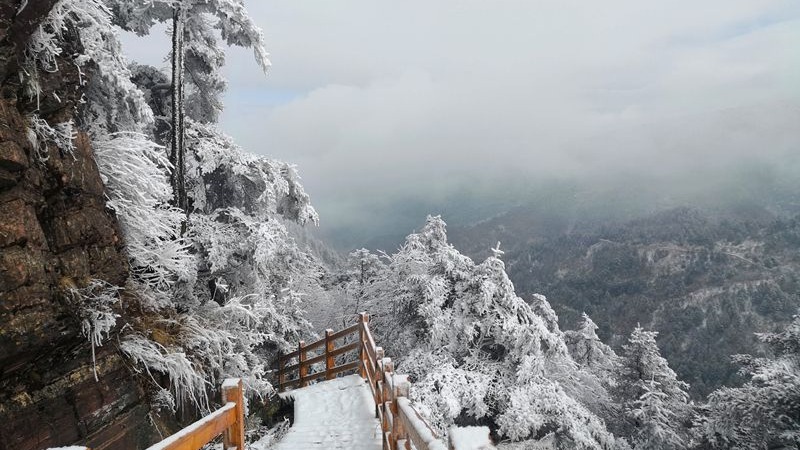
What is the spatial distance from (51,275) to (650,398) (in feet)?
86.8

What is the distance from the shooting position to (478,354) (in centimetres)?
1736

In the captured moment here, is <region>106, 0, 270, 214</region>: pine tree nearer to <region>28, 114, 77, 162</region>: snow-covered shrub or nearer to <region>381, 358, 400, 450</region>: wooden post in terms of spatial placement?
<region>28, 114, 77, 162</region>: snow-covered shrub

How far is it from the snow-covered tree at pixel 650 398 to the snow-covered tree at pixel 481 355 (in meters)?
8.14

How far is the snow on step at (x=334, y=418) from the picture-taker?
743 centimetres

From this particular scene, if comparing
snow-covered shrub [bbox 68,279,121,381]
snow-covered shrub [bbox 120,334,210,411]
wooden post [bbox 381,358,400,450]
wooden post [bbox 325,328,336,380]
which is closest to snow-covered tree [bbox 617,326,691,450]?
wooden post [bbox 325,328,336,380]

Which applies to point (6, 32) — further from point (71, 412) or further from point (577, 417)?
point (577, 417)

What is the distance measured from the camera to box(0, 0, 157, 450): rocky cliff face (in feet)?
15.9

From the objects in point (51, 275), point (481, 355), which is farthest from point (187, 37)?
point (481, 355)

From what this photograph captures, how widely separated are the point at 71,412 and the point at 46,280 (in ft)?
4.85

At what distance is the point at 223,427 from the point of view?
13.3ft

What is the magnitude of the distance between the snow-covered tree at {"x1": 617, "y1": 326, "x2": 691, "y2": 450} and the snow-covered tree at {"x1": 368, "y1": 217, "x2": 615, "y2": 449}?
8140mm

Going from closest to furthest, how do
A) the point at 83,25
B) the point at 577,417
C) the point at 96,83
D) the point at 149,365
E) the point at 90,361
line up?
1. the point at 90,361
2. the point at 149,365
3. the point at 83,25
4. the point at 96,83
5. the point at 577,417

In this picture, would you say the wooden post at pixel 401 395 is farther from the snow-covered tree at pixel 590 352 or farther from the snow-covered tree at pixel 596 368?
the snow-covered tree at pixel 590 352

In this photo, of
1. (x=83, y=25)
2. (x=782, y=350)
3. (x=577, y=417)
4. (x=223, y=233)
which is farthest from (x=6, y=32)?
(x=782, y=350)
